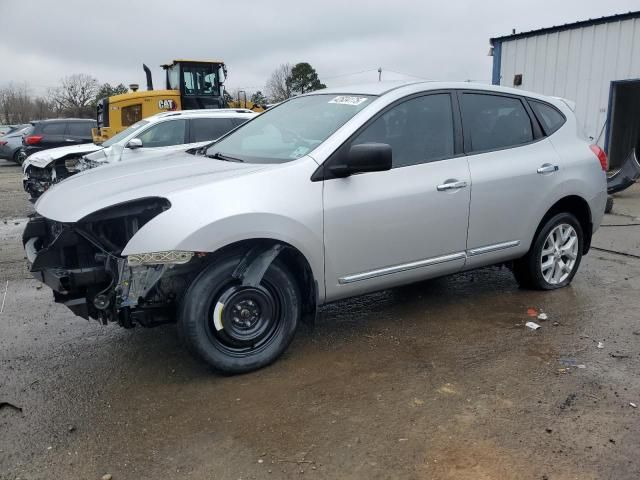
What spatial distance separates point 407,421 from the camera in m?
3.07

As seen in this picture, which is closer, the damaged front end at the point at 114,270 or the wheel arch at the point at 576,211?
the damaged front end at the point at 114,270

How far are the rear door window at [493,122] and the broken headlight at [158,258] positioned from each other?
238 cm

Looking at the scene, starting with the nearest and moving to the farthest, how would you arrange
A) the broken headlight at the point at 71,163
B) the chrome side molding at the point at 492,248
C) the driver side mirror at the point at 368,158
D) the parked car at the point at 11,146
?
the driver side mirror at the point at 368,158
the chrome side molding at the point at 492,248
the broken headlight at the point at 71,163
the parked car at the point at 11,146

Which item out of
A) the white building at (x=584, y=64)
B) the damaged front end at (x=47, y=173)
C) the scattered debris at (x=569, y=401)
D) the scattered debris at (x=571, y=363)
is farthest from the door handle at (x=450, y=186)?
the white building at (x=584, y=64)

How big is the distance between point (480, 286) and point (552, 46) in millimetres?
11059

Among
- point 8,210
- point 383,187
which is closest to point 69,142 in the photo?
point 8,210

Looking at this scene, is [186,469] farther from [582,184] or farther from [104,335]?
[582,184]

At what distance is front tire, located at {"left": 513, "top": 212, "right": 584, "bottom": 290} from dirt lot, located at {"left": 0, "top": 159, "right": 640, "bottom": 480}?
0.77 ft

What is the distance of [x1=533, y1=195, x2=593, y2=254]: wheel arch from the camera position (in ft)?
16.2

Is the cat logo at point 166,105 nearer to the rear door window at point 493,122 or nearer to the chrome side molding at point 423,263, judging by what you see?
the rear door window at point 493,122

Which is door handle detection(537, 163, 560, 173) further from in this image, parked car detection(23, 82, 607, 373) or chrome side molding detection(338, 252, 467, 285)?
chrome side molding detection(338, 252, 467, 285)

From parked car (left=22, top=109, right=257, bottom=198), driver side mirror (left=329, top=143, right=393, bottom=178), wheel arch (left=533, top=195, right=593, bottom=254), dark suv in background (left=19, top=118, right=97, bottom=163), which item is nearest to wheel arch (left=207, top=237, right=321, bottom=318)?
driver side mirror (left=329, top=143, right=393, bottom=178)

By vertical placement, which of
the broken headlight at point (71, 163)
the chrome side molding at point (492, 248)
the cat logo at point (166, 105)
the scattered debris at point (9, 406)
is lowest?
the scattered debris at point (9, 406)

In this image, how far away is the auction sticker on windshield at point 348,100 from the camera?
4100mm
